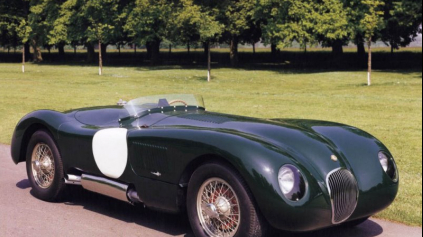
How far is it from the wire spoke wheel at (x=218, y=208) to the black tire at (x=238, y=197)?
30 mm

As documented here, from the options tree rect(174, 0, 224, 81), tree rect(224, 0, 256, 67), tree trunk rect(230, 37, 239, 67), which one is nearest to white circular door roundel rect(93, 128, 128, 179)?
tree rect(174, 0, 224, 81)

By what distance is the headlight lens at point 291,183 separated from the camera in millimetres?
4696

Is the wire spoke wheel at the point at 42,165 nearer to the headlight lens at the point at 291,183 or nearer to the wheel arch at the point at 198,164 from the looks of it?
the wheel arch at the point at 198,164

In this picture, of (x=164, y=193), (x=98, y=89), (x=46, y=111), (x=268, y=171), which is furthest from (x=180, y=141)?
(x=98, y=89)

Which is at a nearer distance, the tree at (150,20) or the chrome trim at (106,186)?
the chrome trim at (106,186)

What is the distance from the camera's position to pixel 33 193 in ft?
23.2

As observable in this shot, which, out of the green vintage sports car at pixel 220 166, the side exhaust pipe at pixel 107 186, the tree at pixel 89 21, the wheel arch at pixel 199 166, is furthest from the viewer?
the tree at pixel 89 21

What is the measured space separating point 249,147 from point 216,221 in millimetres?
692

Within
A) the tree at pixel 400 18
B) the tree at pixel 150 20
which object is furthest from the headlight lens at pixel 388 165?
the tree at pixel 150 20

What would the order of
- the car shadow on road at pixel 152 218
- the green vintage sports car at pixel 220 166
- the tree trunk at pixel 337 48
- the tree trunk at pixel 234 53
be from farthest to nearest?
the tree trunk at pixel 234 53, the tree trunk at pixel 337 48, the car shadow on road at pixel 152 218, the green vintage sports car at pixel 220 166

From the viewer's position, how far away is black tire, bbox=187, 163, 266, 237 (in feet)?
15.8

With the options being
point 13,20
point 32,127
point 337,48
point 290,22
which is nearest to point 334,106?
point 32,127

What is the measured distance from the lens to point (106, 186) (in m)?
6.08

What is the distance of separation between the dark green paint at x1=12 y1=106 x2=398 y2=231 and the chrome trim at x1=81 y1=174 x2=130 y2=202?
81 millimetres
